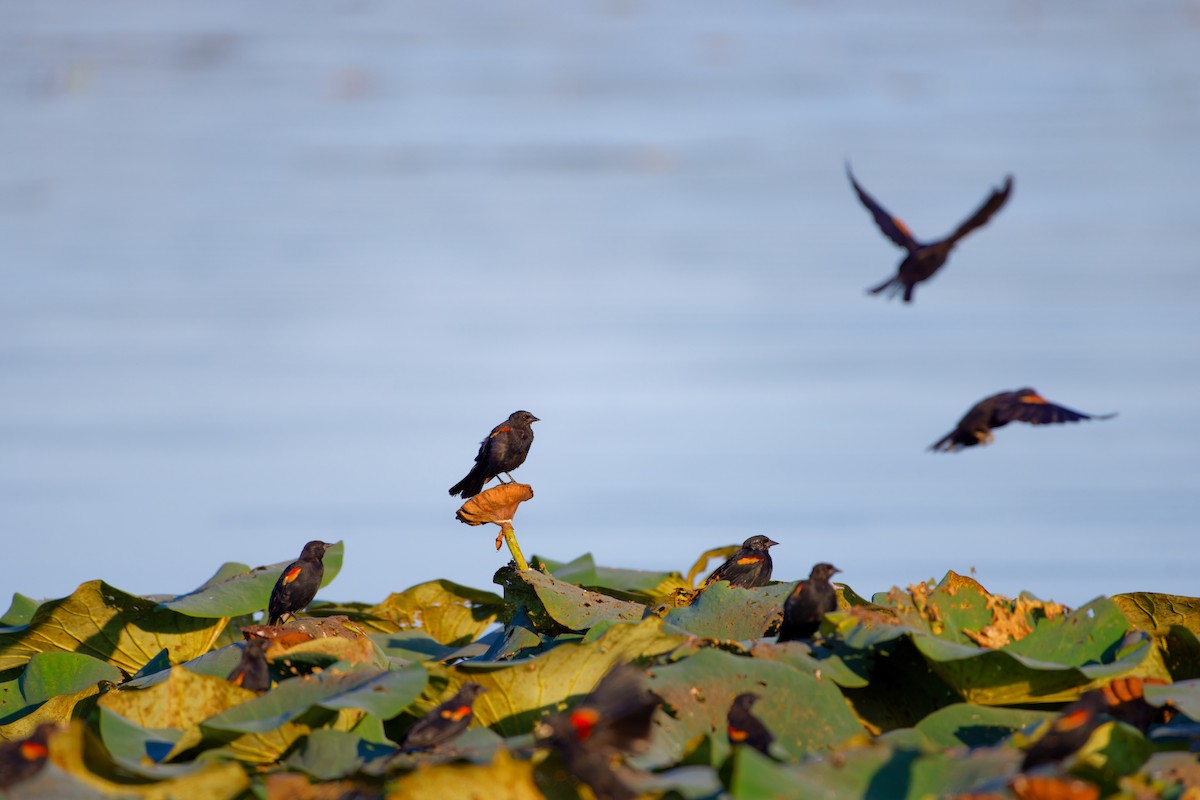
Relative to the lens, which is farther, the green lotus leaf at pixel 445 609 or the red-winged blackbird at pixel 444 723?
the green lotus leaf at pixel 445 609

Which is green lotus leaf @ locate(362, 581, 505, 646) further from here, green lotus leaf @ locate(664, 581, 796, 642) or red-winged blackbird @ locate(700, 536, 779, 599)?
green lotus leaf @ locate(664, 581, 796, 642)

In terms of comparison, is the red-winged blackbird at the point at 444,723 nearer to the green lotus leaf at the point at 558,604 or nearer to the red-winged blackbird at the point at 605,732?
the red-winged blackbird at the point at 605,732

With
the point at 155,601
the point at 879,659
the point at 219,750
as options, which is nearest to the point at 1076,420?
the point at 879,659

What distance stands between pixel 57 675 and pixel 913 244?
4215mm

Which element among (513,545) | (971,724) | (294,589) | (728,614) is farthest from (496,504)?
(971,724)

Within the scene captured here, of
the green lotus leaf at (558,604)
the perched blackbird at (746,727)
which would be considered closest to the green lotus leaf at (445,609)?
the green lotus leaf at (558,604)

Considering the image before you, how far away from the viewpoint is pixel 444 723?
13.2ft

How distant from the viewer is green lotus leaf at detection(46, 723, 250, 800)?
3.55 m

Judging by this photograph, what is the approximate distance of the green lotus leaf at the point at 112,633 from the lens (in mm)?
6246

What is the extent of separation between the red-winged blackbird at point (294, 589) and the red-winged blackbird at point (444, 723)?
233 cm

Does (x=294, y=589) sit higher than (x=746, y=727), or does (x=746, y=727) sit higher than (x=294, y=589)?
(x=294, y=589)

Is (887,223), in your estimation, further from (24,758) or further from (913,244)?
(24,758)

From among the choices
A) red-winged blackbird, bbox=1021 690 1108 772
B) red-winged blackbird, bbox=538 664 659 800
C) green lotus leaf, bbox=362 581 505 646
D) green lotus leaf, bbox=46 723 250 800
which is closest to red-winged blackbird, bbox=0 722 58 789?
green lotus leaf, bbox=46 723 250 800

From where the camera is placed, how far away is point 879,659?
4617 mm
